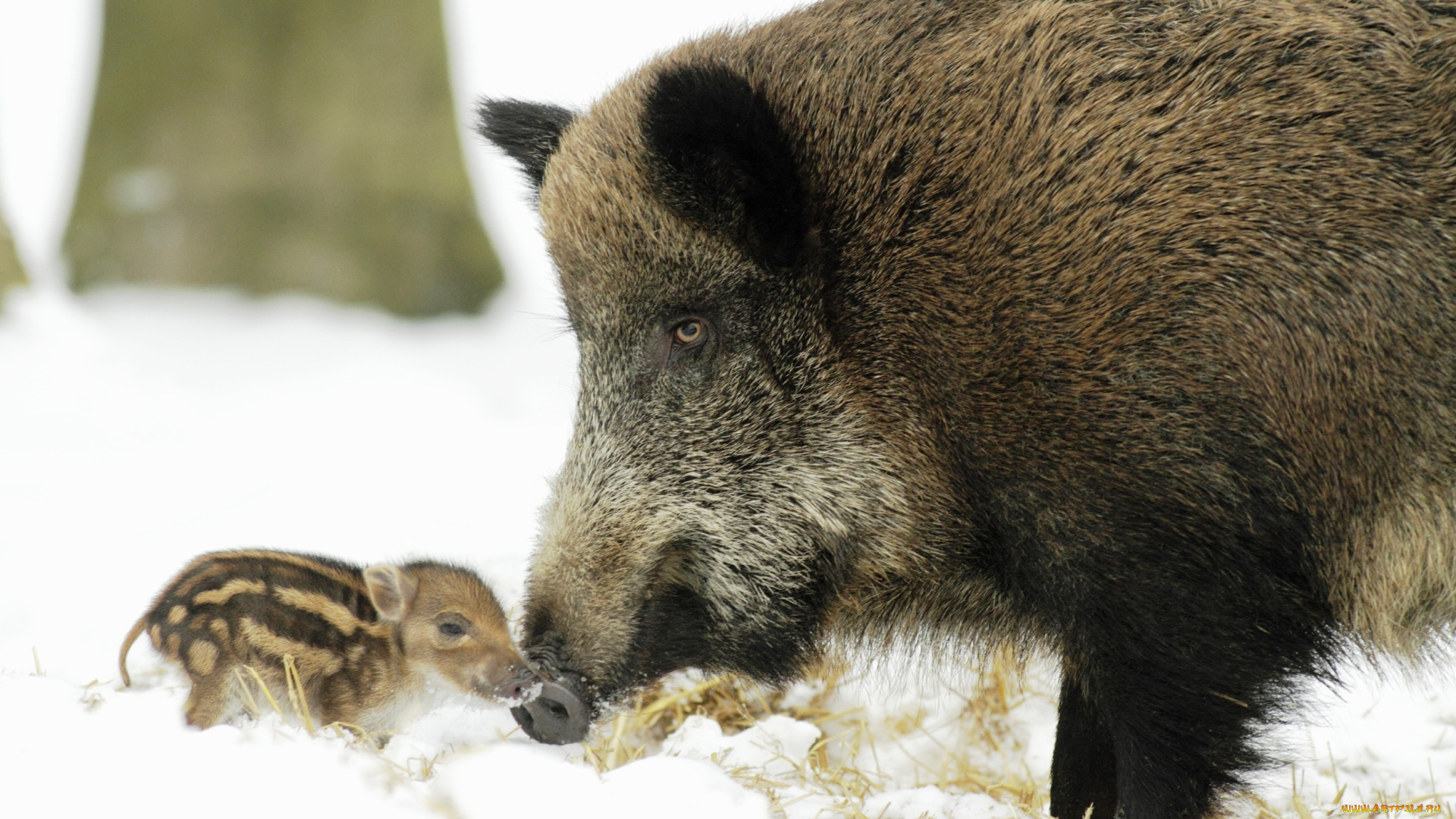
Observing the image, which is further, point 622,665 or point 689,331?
point 689,331

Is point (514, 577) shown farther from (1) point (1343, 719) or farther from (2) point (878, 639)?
(1) point (1343, 719)

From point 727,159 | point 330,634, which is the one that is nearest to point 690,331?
point 727,159

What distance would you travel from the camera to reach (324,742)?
114 inches

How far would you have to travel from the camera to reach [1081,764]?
3535 mm

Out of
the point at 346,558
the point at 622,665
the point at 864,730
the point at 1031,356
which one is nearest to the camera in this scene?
the point at 1031,356

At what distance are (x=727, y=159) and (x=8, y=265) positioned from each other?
5.44 metres

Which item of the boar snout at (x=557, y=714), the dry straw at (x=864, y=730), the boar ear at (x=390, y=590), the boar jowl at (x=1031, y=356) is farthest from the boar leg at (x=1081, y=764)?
the boar ear at (x=390, y=590)

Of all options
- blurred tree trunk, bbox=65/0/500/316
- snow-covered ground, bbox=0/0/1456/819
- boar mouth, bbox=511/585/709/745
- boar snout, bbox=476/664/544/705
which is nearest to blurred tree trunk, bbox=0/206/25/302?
snow-covered ground, bbox=0/0/1456/819

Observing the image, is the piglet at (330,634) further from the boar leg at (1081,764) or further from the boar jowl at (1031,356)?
the boar leg at (1081,764)

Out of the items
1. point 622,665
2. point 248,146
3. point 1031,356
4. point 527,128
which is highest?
point 248,146

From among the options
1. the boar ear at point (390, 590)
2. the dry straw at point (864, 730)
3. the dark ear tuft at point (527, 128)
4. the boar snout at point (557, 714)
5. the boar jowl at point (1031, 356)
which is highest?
the dark ear tuft at point (527, 128)

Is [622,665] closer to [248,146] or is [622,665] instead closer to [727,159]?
[727,159]

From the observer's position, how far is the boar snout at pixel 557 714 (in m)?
3.08

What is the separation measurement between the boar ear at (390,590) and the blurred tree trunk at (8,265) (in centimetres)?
431
